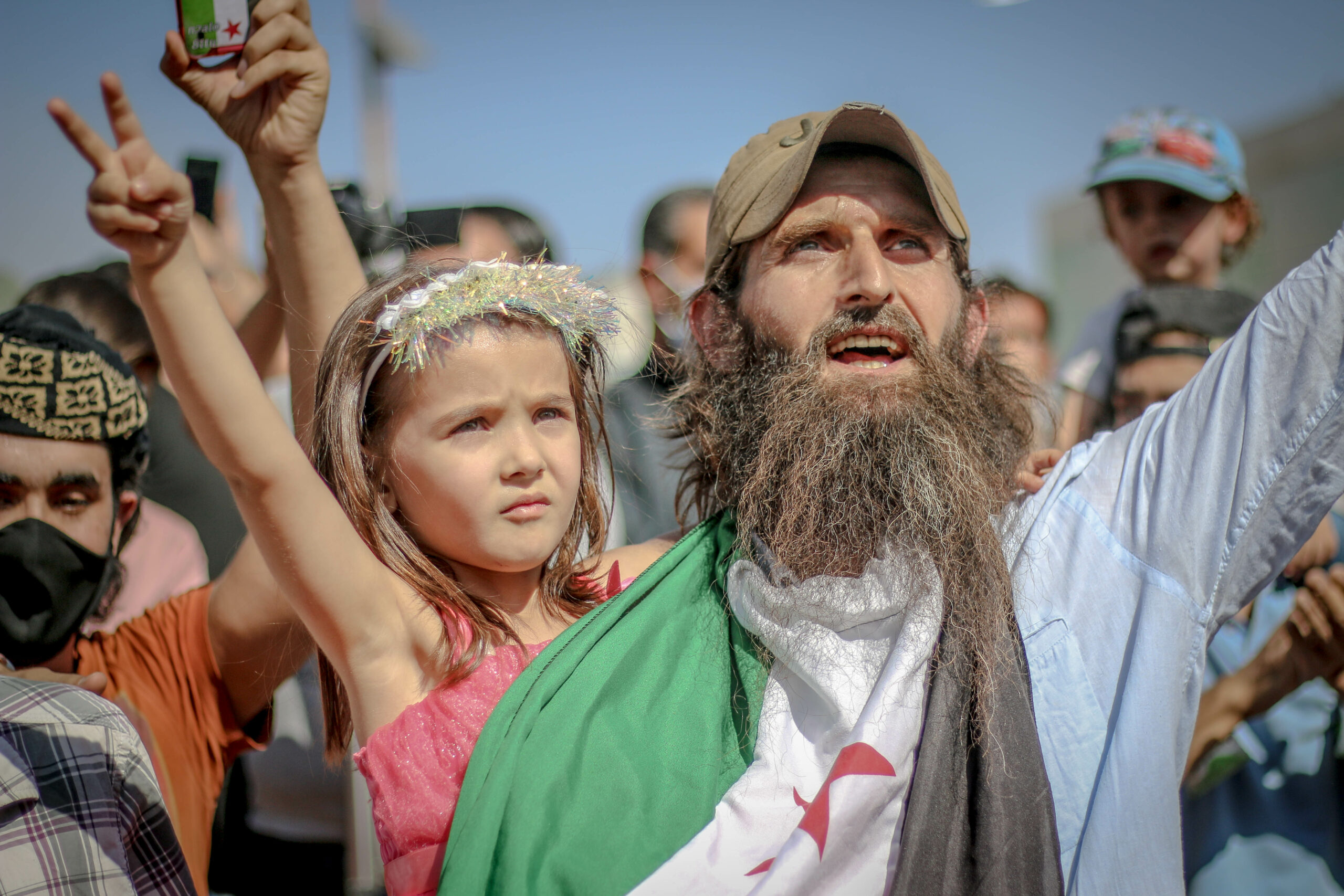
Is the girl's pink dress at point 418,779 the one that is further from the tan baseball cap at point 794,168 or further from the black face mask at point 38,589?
the tan baseball cap at point 794,168

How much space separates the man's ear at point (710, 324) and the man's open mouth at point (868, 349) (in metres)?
0.30

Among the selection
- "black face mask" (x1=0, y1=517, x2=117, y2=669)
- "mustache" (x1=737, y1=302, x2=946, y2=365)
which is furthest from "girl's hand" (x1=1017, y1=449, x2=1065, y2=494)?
"black face mask" (x1=0, y1=517, x2=117, y2=669)

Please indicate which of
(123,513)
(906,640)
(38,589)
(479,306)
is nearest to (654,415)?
(479,306)

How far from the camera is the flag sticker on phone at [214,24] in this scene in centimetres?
164

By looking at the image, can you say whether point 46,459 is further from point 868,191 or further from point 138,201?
point 868,191

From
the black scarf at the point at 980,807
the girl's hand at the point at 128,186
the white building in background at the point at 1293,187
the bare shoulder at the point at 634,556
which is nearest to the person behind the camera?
the girl's hand at the point at 128,186

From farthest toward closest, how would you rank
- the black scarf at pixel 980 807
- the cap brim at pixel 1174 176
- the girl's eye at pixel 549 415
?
the cap brim at pixel 1174 176
the girl's eye at pixel 549 415
the black scarf at pixel 980 807

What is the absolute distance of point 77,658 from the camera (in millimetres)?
1981

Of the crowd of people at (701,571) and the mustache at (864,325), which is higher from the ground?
the mustache at (864,325)

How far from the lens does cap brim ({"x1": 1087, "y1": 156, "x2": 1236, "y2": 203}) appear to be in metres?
3.23

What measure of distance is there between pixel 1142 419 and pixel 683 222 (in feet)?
8.56

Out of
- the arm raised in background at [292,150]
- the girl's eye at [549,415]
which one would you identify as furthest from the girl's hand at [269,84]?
the girl's eye at [549,415]

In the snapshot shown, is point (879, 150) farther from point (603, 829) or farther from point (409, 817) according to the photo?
point (409, 817)

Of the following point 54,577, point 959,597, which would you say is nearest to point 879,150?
point 959,597
